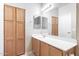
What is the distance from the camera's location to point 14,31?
1492mm

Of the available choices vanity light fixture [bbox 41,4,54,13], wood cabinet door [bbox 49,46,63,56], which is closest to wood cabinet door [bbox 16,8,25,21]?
vanity light fixture [bbox 41,4,54,13]

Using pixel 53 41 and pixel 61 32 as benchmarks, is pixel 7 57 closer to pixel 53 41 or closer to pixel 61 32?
pixel 53 41

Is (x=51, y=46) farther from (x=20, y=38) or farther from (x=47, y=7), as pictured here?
(x=47, y=7)

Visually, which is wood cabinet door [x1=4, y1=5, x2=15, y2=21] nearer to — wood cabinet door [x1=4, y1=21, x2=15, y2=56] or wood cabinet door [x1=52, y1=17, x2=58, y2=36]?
wood cabinet door [x1=4, y1=21, x2=15, y2=56]

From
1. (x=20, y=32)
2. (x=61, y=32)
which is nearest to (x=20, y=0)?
(x=20, y=32)

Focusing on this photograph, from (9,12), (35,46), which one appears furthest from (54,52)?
(9,12)

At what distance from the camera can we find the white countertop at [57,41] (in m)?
1.43

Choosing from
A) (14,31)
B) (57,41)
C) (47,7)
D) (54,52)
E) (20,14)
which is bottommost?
(54,52)

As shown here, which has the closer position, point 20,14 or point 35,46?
point 20,14

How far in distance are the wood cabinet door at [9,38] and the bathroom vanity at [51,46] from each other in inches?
12.3

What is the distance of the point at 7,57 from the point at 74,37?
3.37 feet

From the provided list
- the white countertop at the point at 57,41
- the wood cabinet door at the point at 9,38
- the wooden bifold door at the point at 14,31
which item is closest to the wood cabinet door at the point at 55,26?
the white countertop at the point at 57,41

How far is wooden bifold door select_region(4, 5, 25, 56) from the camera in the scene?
1.44m

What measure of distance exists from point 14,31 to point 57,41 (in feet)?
2.16
